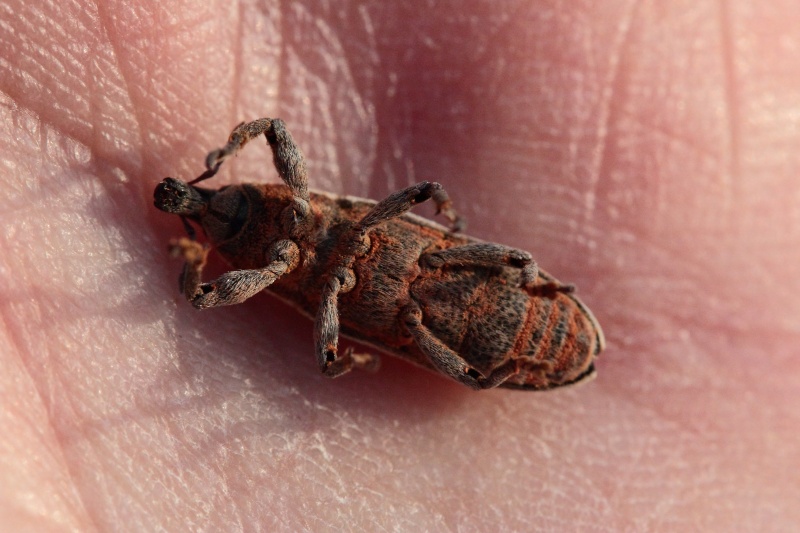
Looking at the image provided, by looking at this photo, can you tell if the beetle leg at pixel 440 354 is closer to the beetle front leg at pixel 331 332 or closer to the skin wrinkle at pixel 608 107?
the beetle front leg at pixel 331 332

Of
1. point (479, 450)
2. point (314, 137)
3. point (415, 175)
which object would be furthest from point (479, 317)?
point (314, 137)

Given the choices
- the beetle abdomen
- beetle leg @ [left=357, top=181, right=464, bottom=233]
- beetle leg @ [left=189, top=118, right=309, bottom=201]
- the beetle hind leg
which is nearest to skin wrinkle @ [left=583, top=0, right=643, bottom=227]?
the beetle abdomen

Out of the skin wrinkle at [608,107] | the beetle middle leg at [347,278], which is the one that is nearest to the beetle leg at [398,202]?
the beetle middle leg at [347,278]

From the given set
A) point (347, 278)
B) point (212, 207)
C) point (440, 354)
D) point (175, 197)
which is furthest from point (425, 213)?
point (175, 197)

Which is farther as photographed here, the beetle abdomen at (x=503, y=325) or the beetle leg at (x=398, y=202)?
the beetle leg at (x=398, y=202)

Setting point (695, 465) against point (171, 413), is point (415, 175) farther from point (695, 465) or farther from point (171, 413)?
point (695, 465)

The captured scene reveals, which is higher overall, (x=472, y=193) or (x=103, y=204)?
(x=103, y=204)

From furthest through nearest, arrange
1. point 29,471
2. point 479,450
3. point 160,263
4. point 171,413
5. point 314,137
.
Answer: point 314,137, point 479,450, point 160,263, point 171,413, point 29,471
